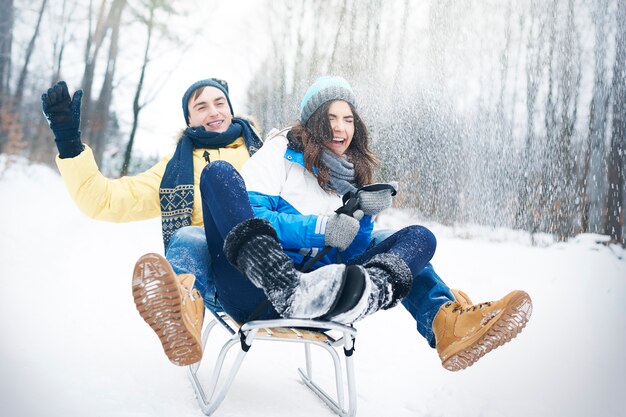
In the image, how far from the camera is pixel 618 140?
3699 millimetres

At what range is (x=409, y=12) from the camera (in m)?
4.92

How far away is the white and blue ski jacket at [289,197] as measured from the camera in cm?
122

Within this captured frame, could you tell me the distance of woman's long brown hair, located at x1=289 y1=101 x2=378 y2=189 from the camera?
1.38m

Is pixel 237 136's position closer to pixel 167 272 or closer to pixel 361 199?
pixel 361 199

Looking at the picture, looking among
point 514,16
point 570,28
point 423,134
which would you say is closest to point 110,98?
point 423,134

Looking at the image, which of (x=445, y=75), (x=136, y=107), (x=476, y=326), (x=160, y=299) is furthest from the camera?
(x=136, y=107)

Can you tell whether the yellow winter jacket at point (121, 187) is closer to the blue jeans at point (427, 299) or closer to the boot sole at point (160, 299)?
the boot sole at point (160, 299)

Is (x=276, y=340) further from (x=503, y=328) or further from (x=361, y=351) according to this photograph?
(x=361, y=351)

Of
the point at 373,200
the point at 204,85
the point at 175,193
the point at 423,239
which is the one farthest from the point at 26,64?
the point at 423,239

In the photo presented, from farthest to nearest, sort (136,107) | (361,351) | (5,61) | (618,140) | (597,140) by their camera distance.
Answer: (136,107)
(5,61)
(597,140)
(618,140)
(361,351)

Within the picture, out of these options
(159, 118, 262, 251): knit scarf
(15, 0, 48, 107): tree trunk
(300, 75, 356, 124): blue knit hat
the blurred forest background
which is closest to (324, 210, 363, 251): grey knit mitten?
(300, 75, 356, 124): blue knit hat

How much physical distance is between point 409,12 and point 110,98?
11.9 feet

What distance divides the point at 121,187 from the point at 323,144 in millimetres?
671

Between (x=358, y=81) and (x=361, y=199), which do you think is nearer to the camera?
(x=361, y=199)
